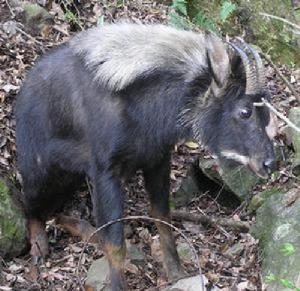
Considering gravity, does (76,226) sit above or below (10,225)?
below

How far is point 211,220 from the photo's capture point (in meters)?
7.27

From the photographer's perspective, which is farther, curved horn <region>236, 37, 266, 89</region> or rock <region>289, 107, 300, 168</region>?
rock <region>289, 107, 300, 168</region>

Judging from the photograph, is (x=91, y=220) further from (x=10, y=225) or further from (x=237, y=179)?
(x=237, y=179)

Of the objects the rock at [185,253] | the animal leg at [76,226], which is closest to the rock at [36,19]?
the animal leg at [76,226]

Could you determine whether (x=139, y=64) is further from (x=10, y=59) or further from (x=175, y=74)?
(x=10, y=59)

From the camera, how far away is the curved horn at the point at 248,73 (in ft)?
17.9

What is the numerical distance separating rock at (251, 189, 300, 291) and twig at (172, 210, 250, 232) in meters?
0.33

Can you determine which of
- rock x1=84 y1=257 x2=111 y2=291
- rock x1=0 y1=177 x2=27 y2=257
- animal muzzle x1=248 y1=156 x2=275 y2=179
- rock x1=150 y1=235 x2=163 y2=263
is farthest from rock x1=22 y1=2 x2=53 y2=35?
animal muzzle x1=248 y1=156 x2=275 y2=179

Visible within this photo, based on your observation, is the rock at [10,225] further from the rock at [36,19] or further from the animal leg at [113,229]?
the rock at [36,19]

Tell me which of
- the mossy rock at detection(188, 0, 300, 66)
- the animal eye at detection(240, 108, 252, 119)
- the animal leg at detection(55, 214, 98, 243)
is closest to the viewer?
the animal eye at detection(240, 108, 252, 119)

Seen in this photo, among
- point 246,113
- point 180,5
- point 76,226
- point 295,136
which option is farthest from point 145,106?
point 180,5

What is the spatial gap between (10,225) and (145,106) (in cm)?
196

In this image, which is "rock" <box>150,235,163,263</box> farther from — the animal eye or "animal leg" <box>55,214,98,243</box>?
the animal eye

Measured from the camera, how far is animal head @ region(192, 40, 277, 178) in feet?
18.1
